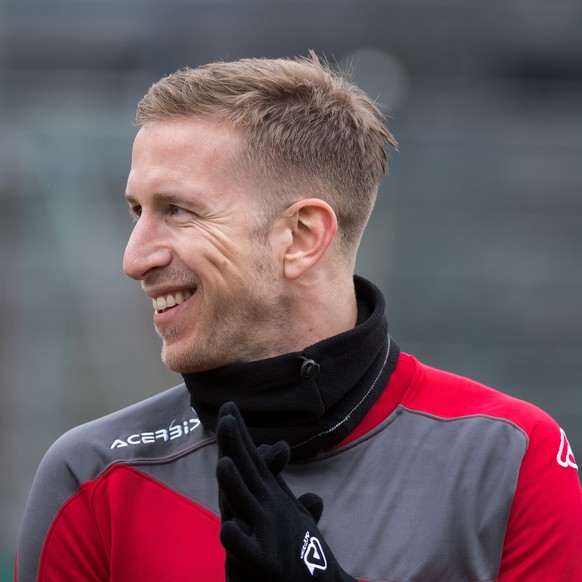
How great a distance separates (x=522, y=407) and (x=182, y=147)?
817mm

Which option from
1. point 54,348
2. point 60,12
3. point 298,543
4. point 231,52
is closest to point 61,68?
point 60,12

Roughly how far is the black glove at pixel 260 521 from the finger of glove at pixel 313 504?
0.28 ft

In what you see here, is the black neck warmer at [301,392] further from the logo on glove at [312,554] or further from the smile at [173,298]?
the logo on glove at [312,554]

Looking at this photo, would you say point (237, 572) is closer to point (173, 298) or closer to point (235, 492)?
point (235, 492)

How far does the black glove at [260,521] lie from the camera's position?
1809 millimetres

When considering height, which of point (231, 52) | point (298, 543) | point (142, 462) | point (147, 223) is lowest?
point (298, 543)

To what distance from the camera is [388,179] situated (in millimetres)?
7113

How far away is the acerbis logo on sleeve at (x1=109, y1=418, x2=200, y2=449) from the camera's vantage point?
2.28m

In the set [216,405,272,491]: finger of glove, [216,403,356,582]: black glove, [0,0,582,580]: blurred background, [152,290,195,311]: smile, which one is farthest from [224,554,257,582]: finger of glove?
[0,0,582,580]: blurred background

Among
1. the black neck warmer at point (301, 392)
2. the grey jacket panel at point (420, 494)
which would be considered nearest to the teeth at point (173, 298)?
the black neck warmer at point (301, 392)

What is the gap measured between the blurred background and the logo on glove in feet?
16.5

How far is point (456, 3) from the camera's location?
7.45m

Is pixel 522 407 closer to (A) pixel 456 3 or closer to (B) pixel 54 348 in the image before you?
(B) pixel 54 348

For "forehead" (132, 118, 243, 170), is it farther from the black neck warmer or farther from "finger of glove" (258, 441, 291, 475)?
"finger of glove" (258, 441, 291, 475)
